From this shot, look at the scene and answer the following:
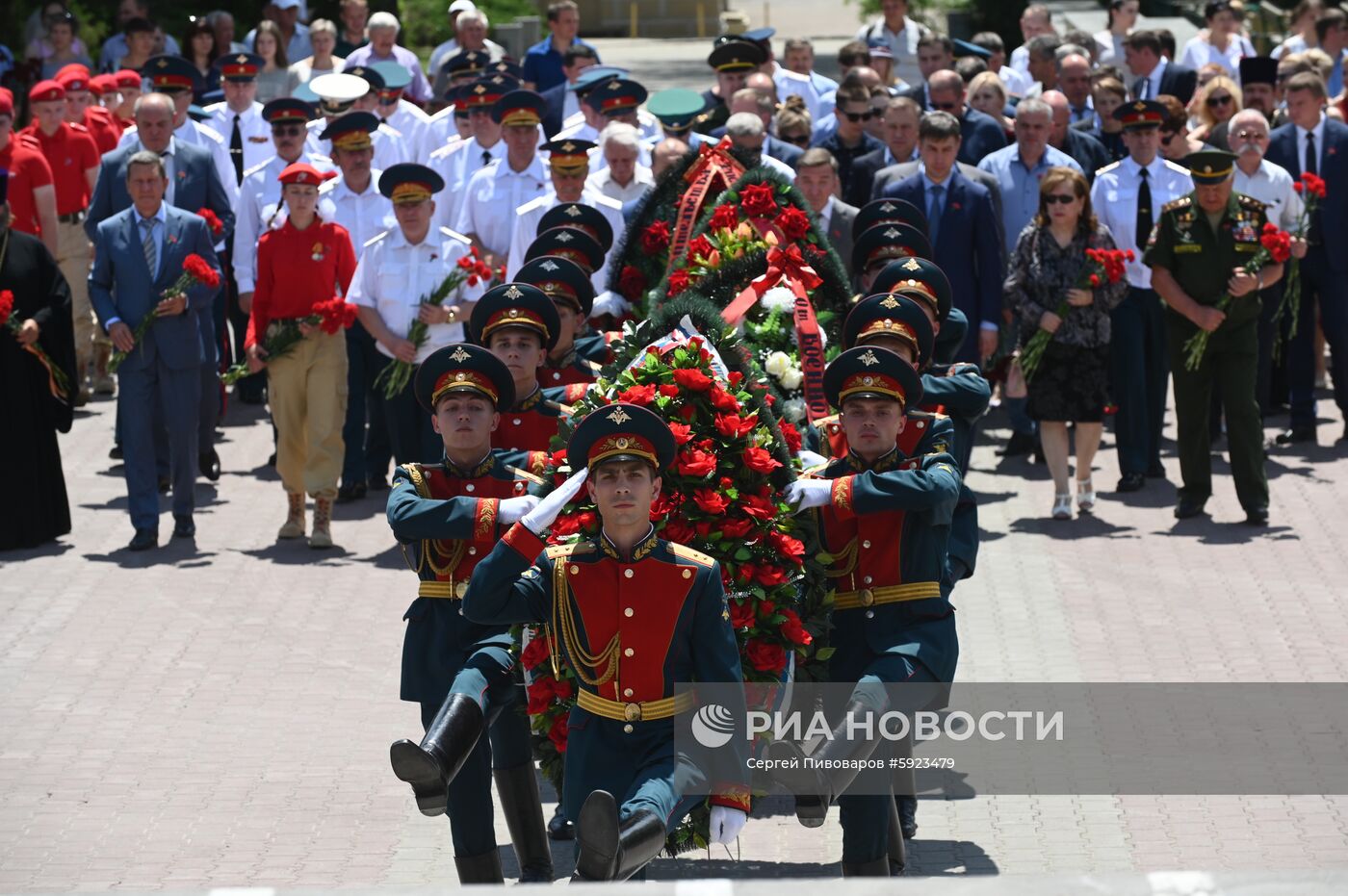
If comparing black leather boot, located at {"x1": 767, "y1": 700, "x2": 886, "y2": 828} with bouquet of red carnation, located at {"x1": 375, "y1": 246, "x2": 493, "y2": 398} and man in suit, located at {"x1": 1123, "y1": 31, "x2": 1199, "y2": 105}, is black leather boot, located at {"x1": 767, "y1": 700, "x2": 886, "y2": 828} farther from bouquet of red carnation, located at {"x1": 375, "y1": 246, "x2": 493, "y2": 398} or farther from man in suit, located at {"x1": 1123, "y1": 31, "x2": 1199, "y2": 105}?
man in suit, located at {"x1": 1123, "y1": 31, "x2": 1199, "y2": 105}

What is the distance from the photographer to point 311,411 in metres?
12.9

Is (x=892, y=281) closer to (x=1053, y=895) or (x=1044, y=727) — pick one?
(x=1044, y=727)

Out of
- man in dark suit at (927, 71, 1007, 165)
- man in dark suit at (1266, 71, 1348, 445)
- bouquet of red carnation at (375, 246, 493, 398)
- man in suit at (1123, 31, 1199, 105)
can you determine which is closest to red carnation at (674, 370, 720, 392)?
bouquet of red carnation at (375, 246, 493, 398)

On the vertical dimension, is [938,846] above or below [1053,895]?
below

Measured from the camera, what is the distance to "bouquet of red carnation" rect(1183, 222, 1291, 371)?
1288 centimetres

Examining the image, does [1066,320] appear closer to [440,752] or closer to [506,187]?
[506,187]

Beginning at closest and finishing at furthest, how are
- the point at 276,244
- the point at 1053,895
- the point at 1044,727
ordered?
the point at 1053,895
the point at 1044,727
the point at 276,244

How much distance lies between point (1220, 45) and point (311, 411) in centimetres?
1135

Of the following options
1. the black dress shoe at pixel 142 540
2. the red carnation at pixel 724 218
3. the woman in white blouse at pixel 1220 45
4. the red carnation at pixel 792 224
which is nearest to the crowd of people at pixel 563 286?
the black dress shoe at pixel 142 540

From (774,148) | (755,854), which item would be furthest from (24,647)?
(774,148)

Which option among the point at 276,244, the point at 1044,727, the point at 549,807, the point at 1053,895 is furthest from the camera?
the point at 276,244

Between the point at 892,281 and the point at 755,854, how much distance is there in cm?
279

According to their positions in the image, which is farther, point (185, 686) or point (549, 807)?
point (185, 686)

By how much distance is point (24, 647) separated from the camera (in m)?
11.0
